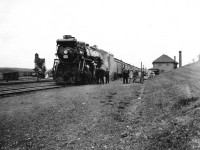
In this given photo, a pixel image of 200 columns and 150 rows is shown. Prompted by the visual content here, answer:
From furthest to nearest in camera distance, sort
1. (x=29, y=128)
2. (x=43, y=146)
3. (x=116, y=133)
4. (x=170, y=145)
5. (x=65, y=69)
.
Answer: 1. (x=65, y=69)
2. (x=29, y=128)
3. (x=116, y=133)
4. (x=43, y=146)
5. (x=170, y=145)

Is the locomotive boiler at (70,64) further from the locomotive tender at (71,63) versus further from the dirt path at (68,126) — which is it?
the dirt path at (68,126)

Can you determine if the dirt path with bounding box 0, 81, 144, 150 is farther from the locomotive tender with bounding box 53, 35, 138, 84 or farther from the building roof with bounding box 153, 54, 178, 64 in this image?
the building roof with bounding box 153, 54, 178, 64

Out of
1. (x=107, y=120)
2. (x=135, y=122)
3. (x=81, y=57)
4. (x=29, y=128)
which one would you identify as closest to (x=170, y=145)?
(x=135, y=122)

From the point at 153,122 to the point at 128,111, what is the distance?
63.8 inches

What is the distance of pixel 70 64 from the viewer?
715 inches

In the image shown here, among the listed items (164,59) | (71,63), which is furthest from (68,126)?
(164,59)

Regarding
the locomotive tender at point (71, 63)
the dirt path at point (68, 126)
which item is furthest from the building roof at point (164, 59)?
the dirt path at point (68, 126)

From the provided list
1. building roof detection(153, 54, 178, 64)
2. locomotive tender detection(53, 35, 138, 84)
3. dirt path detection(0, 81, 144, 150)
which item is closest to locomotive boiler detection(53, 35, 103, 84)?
locomotive tender detection(53, 35, 138, 84)

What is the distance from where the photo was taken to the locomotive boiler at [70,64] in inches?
691

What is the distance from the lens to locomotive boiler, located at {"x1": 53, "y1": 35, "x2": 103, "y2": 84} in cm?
1755

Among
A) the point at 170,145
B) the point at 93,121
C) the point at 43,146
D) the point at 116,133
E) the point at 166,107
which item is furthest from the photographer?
the point at 166,107

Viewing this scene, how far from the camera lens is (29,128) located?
18.2 ft

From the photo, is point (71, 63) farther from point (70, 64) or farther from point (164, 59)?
point (164, 59)

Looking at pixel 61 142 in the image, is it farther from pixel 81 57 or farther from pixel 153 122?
pixel 81 57
